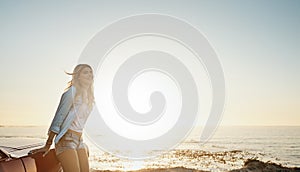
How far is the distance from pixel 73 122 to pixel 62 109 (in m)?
0.17

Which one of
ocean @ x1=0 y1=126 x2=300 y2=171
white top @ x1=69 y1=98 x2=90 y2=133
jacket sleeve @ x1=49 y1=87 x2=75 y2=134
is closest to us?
jacket sleeve @ x1=49 y1=87 x2=75 y2=134

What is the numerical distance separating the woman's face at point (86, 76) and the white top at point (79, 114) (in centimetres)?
19

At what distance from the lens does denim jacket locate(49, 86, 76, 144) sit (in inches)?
133

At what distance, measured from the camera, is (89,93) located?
→ 368 cm

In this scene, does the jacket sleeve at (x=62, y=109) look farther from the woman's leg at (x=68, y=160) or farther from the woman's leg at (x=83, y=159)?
the woman's leg at (x=83, y=159)

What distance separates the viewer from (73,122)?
3.46 metres

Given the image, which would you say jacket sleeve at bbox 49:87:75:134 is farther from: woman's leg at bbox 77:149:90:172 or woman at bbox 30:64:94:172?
woman's leg at bbox 77:149:90:172

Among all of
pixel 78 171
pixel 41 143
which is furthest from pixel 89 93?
pixel 41 143

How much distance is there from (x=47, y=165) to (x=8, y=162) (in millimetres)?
563

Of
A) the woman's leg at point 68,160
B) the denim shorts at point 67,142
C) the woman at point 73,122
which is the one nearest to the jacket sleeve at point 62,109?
the woman at point 73,122

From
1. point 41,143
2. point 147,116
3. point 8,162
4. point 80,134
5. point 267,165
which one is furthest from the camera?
point 147,116

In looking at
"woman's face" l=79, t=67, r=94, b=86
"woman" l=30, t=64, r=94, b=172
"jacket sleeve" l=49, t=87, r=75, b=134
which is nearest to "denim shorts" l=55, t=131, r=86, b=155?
"woman" l=30, t=64, r=94, b=172

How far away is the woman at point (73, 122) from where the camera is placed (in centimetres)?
340

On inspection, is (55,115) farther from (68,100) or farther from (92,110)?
(92,110)
